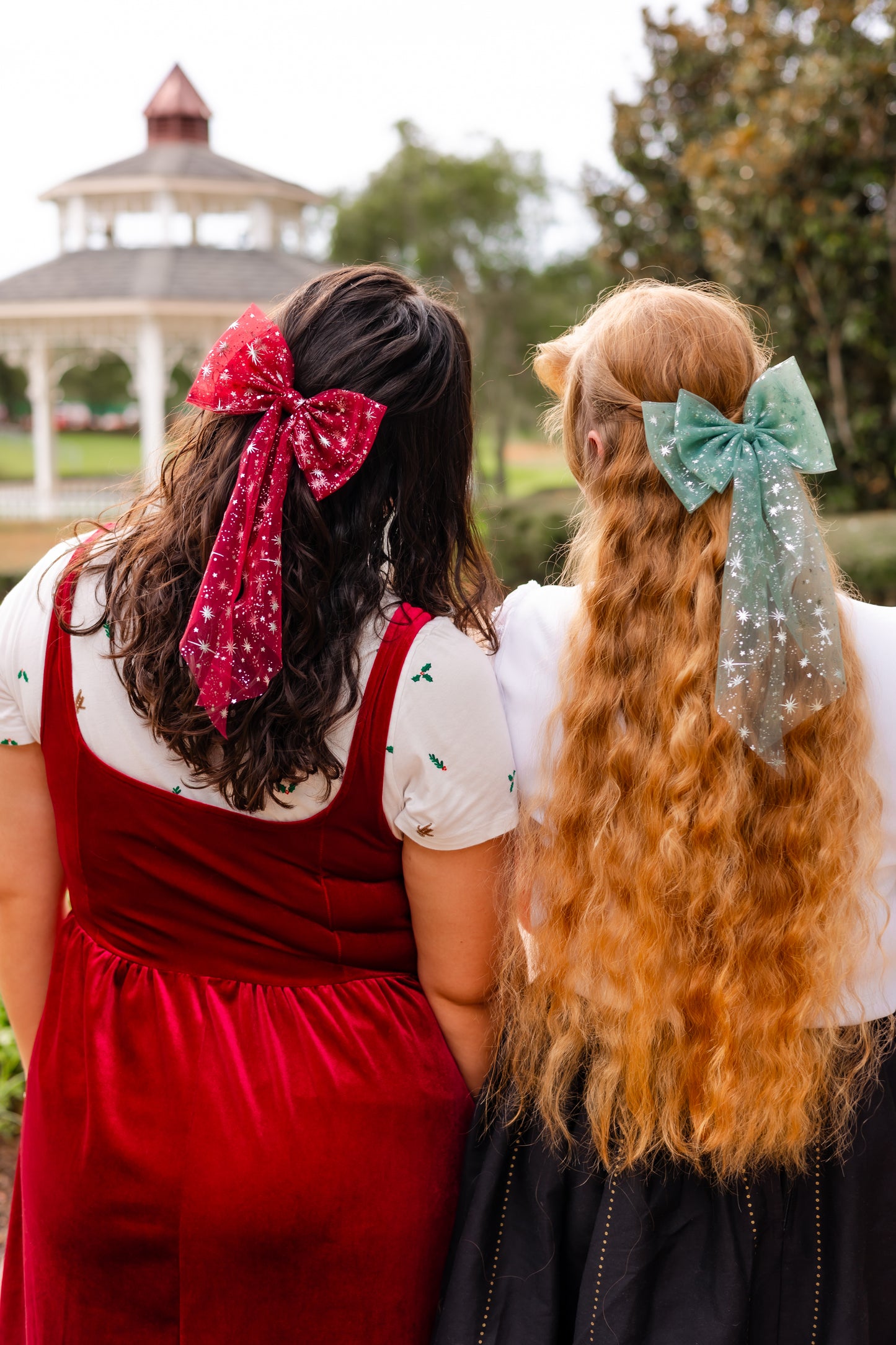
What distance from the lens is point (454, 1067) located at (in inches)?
58.6

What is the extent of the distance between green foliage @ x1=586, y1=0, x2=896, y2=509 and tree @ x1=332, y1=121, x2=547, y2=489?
22.1 ft

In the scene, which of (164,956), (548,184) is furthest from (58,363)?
(164,956)

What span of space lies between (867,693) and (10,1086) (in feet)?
8.68

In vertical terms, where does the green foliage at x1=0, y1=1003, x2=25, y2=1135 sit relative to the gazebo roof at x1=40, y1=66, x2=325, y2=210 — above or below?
below

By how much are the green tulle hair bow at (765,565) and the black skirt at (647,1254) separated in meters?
0.62

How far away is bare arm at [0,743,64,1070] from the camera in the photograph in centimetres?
145

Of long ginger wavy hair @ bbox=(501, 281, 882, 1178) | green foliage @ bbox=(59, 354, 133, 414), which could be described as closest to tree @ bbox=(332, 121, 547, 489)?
green foliage @ bbox=(59, 354, 133, 414)

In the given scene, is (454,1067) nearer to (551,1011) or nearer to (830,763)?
(551,1011)

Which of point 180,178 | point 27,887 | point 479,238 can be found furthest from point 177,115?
point 27,887

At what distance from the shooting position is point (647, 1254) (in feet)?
4.67

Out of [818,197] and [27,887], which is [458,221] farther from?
[27,887]

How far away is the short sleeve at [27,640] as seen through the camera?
1332mm

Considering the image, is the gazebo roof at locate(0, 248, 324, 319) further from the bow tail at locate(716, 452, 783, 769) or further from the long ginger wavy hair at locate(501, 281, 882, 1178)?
the bow tail at locate(716, 452, 783, 769)

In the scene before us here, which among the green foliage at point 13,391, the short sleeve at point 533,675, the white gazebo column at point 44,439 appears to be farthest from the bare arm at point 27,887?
the green foliage at point 13,391
